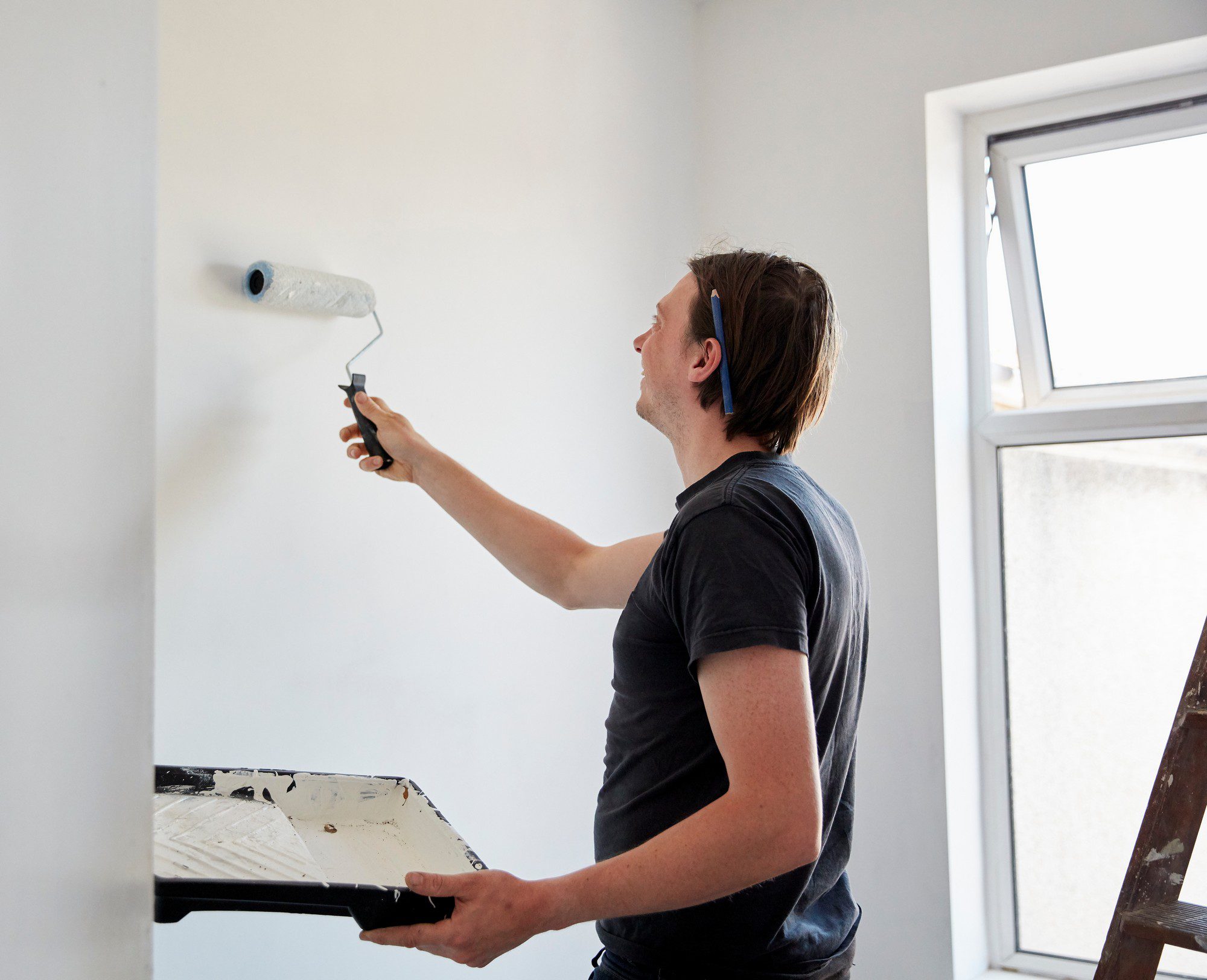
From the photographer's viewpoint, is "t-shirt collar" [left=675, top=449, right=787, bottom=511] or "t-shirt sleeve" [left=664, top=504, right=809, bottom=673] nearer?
"t-shirt sleeve" [left=664, top=504, right=809, bottom=673]

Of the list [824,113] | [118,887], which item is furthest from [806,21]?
[118,887]

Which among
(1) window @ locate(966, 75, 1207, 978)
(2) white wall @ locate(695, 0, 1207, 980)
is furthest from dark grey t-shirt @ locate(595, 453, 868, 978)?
(1) window @ locate(966, 75, 1207, 978)

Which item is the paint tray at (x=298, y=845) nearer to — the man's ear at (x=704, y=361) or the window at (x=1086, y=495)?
the man's ear at (x=704, y=361)

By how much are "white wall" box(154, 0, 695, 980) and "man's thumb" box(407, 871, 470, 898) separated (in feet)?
1.73

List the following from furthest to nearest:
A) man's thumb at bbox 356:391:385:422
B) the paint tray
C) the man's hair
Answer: man's thumb at bbox 356:391:385:422 < the man's hair < the paint tray

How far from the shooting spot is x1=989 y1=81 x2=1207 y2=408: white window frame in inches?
82.0

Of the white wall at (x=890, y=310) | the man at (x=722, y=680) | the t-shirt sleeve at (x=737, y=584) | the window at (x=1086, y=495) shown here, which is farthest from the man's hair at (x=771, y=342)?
the window at (x=1086, y=495)

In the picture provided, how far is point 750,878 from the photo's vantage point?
2.71 ft

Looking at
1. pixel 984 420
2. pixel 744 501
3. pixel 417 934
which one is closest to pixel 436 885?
pixel 417 934

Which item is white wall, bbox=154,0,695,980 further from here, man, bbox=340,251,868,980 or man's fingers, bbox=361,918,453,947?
man's fingers, bbox=361,918,453,947

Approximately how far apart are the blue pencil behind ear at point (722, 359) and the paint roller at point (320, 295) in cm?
48

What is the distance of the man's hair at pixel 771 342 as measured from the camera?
3.64 ft

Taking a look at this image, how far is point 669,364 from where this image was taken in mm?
1187

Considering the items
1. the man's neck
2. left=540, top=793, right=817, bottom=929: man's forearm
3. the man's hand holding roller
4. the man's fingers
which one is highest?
the man's hand holding roller
